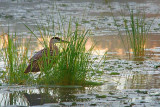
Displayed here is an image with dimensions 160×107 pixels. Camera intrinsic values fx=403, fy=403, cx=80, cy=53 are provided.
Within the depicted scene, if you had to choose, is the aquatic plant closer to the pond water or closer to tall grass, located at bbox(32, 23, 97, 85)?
tall grass, located at bbox(32, 23, 97, 85)

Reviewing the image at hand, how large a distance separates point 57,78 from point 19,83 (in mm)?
696

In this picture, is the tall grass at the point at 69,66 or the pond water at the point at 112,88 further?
the tall grass at the point at 69,66

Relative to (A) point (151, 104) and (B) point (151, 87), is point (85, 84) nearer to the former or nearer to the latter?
(B) point (151, 87)

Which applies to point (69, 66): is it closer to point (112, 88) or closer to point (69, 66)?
point (69, 66)

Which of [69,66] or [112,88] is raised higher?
[69,66]

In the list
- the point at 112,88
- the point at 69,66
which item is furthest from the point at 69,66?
the point at 112,88

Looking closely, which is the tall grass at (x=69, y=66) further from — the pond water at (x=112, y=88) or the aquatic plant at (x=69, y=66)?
the pond water at (x=112, y=88)

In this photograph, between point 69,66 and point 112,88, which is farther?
point 69,66

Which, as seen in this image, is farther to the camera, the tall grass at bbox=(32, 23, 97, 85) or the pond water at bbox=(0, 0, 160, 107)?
the tall grass at bbox=(32, 23, 97, 85)

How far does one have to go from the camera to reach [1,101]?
5812mm

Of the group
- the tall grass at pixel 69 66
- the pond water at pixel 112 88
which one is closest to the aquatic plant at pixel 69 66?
the tall grass at pixel 69 66

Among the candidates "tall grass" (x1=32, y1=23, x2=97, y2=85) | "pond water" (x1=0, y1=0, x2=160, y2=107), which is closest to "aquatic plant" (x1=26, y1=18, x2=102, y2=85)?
"tall grass" (x1=32, y1=23, x2=97, y2=85)

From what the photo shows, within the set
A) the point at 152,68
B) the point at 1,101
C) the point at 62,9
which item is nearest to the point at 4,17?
the point at 62,9

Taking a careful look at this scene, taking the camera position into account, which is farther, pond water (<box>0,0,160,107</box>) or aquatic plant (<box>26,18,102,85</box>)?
aquatic plant (<box>26,18,102,85</box>)
